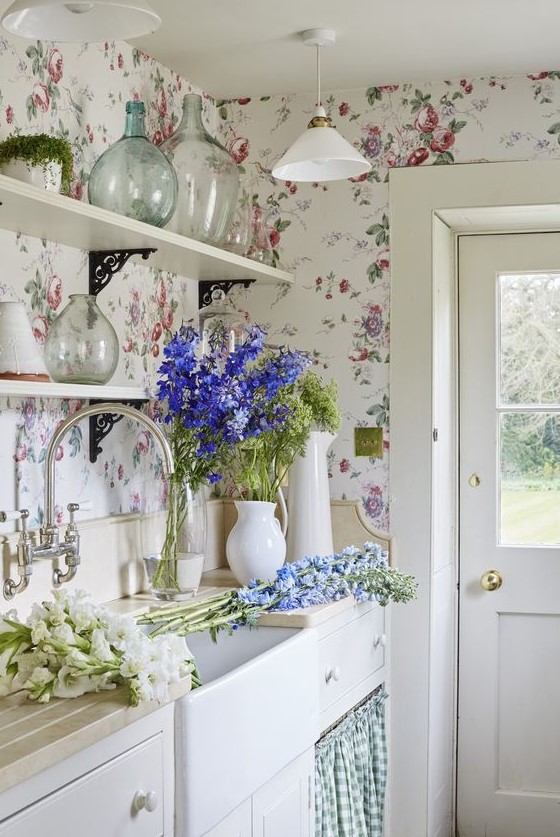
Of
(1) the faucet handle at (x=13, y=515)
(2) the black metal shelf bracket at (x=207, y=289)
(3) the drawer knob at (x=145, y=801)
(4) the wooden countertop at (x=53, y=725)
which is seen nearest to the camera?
(4) the wooden countertop at (x=53, y=725)

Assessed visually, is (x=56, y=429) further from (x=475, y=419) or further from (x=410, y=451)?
(x=475, y=419)

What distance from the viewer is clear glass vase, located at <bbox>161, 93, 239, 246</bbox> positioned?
2797 millimetres

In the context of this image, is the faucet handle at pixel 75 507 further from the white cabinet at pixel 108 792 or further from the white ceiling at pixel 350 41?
the white ceiling at pixel 350 41

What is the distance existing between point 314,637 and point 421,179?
1.47 meters

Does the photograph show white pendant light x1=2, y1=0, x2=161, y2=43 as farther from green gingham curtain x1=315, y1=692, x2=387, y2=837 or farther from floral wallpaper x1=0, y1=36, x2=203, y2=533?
green gingham curtain x1=315, y1=692, x2=387, y2=837

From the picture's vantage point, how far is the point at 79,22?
1728 millimetres

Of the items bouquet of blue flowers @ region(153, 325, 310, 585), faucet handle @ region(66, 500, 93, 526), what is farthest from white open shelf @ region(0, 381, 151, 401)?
faucet handle @ region(66, 500, 93, 526)

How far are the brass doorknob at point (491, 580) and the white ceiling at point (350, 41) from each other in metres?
1.51

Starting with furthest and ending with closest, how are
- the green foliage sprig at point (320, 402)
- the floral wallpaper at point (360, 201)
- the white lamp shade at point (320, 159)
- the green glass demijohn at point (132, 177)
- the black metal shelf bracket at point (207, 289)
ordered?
1. the black metal shelf bracket at point (207, 289)
2. the floral wallpaper at point (360, 201)
3. the green foliage sprig at point (320, 402)
4. the white lamp shade at point (320, 159)
5. the green glass demijohn at point (132, 177)

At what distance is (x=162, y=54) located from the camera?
2.89 m

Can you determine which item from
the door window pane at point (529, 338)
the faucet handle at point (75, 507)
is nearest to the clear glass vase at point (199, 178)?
the faucet handle at point (75, 507)

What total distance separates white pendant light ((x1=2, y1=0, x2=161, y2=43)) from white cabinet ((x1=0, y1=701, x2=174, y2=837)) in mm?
1084

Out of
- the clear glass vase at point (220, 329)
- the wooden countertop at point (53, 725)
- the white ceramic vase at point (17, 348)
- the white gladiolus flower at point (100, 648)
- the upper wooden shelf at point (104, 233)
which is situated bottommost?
the wooden countertop at point (53, 725)

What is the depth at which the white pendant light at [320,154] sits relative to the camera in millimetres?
2559
